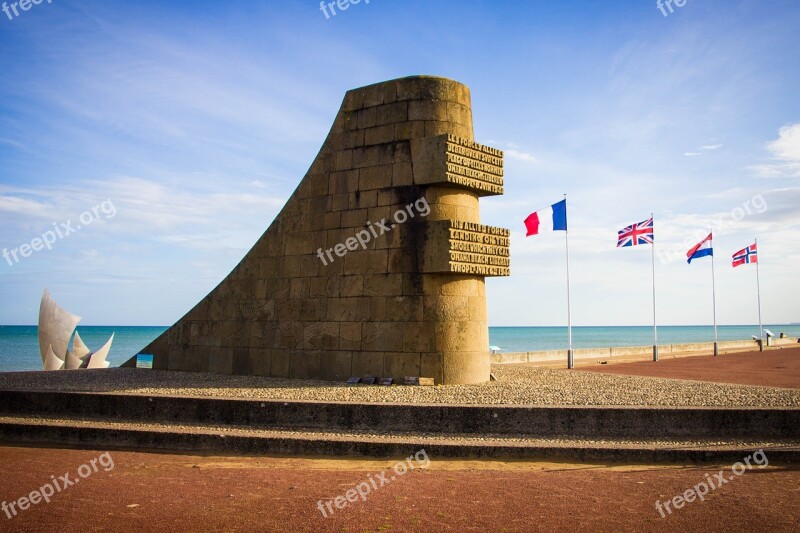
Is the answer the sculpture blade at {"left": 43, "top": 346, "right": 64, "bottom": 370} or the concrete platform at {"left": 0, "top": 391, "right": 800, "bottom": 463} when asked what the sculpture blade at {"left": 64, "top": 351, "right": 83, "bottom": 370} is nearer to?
the sculpture blade at {"left": 43, "top": 346, "right": 64, "bottom": 370}

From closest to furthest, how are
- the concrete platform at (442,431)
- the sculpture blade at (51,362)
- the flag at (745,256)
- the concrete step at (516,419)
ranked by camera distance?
→ the concrete platform at (442,431) → the concrete step at (516,419) → the sculpture blade at (51,362) → the flag at (745,256)

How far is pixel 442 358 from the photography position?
46.7ft

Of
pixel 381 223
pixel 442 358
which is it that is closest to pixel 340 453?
pixel 442 358

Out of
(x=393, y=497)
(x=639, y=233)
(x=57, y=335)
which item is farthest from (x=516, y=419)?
(x=57, y=335)

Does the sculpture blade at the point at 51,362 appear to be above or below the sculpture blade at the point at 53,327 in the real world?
below

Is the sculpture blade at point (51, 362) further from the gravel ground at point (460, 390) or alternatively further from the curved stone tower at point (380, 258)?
the curved stone tower at point (380, 258)

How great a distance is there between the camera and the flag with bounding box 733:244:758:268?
39500mm

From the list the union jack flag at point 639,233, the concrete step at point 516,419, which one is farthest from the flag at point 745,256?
the concrete step at point 516,419

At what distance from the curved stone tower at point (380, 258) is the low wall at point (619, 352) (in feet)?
47.6

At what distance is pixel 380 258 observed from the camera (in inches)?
587

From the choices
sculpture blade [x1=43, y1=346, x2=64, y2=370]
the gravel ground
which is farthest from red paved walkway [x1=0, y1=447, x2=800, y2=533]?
sculpture blade [x1=43, y1=346, x2=64, y2=370]

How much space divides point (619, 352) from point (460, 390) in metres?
27.9

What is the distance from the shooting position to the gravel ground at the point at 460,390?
11914 mm

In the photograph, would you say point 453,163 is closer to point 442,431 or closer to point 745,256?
point 442,431
